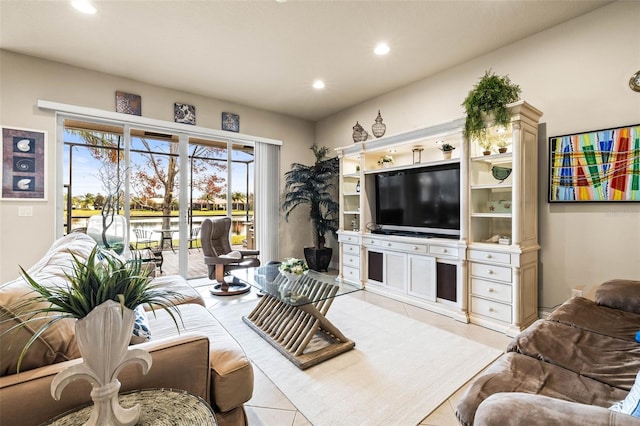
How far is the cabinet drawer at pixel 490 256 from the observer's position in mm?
2740

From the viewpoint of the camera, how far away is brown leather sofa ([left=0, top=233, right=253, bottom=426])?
0.88 m

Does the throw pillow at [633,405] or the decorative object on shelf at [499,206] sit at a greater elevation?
the decorative object on shelf at [499,206]

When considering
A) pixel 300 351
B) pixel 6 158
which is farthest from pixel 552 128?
pixel 6 158

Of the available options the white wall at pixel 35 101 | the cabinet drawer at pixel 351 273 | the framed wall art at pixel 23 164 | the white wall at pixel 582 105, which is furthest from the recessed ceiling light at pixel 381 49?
the framed wall art at pixel 23 164

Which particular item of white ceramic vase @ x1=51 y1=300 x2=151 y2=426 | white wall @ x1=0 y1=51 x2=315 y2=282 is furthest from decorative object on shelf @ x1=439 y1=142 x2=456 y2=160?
white wall @ x1=0 y1=51 x2=315 y2=282

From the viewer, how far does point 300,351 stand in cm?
224

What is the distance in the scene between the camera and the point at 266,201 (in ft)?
17.4

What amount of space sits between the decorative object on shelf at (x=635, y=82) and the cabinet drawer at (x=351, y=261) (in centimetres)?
327

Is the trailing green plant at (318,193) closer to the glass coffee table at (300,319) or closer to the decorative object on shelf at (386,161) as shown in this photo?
the decorative object on shelf at (386,161)

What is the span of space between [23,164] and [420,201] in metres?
4.75

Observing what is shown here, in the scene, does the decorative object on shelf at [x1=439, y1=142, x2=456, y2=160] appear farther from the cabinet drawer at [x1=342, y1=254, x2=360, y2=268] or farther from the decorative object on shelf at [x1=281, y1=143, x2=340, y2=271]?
the decorative object on shelf at [x1=281, y1=143, x2=340, y2=271]

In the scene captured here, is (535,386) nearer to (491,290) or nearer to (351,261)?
(491,290)

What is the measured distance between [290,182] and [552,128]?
12.6 ft

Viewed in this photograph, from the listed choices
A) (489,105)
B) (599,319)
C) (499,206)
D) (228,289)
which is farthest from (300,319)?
(489,105)
